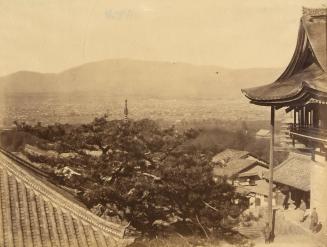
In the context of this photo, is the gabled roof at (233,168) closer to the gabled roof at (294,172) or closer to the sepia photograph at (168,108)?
the sepia photograph at (168,108)

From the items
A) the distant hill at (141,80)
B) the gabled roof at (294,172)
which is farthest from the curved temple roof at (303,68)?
the gabled roof at (294,172)

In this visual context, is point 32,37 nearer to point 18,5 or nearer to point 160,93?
point 18,5

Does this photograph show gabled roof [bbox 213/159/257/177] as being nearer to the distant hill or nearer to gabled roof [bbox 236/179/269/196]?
gabled roof [bbox 236/179/269/196]

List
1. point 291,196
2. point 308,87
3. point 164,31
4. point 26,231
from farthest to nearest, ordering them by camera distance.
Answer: point 291,196 → point 164,31 → point 308,87 → point 26,231

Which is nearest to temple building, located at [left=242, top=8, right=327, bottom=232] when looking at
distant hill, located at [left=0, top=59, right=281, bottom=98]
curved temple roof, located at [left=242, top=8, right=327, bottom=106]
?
curved temple roof, located at [left=242, top=8, right=327, bottom=106]

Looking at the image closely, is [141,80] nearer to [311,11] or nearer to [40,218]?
[40,218]

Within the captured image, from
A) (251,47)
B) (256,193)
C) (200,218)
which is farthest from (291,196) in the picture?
(251,47)

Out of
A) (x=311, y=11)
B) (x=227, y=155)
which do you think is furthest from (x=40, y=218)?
(x=311, y=11)
